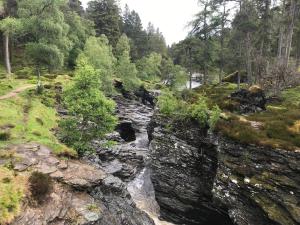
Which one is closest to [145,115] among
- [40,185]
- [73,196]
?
[73,196]

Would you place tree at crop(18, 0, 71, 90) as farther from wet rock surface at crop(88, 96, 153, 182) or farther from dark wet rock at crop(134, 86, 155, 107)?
dark wet rock at crop(134, 86, 155, 107)

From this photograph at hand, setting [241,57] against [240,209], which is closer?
[240,209]

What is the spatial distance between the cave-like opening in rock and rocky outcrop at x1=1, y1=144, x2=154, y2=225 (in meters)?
18.9

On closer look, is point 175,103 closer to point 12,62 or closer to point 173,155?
point 173,155

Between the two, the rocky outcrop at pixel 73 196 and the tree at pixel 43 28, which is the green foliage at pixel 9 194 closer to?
the rocky outcrop at pixel 73 196

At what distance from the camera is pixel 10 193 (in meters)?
15.8

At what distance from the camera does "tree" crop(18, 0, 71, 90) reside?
36406 millimetres

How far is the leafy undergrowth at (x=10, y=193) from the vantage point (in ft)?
47.6

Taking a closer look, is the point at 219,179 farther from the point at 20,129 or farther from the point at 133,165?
the point at 20,129

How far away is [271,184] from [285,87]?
79.3ft

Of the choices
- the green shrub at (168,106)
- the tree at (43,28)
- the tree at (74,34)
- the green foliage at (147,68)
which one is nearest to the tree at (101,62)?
the tree at (74,34)

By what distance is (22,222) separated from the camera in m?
14.7

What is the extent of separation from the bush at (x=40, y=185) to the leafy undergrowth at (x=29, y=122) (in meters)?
4.80

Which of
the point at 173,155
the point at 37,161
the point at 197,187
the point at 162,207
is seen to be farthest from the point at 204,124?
the point at 37,161
